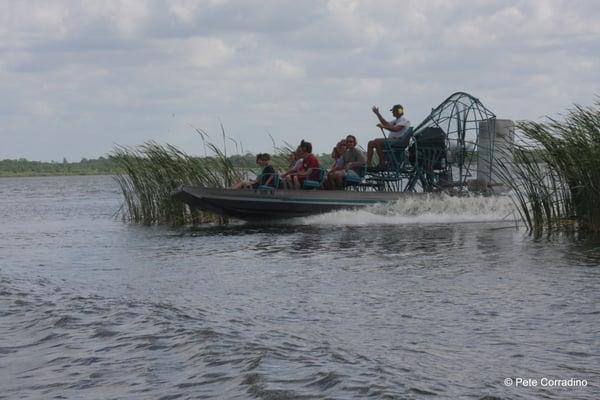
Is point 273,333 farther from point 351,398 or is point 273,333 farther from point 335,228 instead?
point 335,228

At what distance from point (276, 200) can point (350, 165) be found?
1.70 m

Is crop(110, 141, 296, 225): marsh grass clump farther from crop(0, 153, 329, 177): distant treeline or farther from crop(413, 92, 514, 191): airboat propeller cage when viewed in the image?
crop(0, 153, 329, 177): distant treeline

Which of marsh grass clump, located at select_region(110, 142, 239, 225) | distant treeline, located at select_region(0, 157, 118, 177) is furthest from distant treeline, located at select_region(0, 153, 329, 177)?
marsh grass clump, located at select_region(110, 142, 239, 225)

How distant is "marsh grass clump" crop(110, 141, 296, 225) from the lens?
21.5 m

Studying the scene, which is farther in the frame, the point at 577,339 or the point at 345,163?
the point at 345,163

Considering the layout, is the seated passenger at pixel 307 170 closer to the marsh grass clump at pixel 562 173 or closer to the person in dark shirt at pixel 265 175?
the person in dark shirt at pixel 265 175

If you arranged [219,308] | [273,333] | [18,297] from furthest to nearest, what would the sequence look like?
[18,297] < [219,308] < [273,333]

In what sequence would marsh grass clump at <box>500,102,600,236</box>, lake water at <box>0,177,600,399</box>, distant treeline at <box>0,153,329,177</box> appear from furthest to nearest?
distant treeline at <box>0,153,329,177</box>
marsh grass clump at <box>500,102,600,236</box>
lake water at <box>0,177,600,399</box>

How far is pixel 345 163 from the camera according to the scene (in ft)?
65.3

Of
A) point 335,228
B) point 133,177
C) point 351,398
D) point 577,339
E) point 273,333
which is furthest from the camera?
point 133,177

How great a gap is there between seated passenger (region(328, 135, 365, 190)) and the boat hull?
0.38m

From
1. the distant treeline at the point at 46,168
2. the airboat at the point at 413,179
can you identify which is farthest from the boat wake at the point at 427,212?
the distant treeline at the point at 46,168

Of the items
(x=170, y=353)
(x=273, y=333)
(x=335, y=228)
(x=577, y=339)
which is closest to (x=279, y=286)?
(x=273, y=333)

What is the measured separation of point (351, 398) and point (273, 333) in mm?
2228
